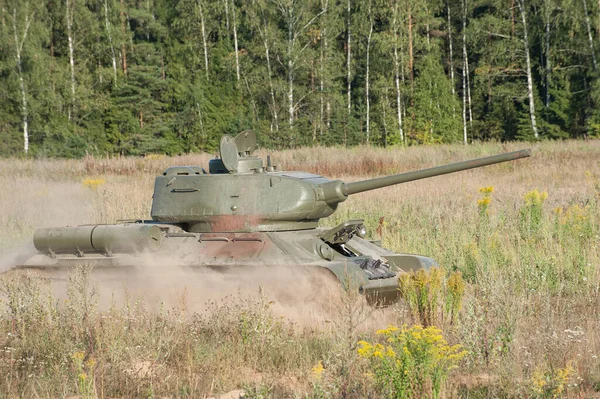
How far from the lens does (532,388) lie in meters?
5.28

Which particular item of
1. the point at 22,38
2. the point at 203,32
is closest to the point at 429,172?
the point at 22,38

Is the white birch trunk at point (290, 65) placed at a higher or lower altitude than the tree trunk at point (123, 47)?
lower

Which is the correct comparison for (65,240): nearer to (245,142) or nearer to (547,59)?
(245,142)

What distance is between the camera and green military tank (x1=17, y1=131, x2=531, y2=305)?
884cm

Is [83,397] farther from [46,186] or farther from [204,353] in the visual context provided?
[46,186]

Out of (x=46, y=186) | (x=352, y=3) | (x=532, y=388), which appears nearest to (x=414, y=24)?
(x=352, y=3)

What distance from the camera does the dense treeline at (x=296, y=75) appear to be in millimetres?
41031

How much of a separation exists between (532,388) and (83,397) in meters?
2.79

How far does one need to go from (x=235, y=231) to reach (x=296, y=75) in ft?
114

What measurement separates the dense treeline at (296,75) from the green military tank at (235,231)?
98.3 feet

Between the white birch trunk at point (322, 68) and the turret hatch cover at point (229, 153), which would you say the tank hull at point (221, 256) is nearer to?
the turret hatch cover at point (229, 153)

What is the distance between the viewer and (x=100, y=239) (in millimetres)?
9383

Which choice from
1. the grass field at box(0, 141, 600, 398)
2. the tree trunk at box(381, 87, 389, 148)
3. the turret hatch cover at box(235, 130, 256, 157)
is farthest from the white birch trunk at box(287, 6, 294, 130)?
the turret hatch cover at box(235, 130, 256, 157)

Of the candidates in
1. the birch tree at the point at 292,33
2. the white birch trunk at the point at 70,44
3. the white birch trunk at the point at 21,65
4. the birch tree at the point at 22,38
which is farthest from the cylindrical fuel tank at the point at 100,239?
the white birch trunk at the point at 70,44
